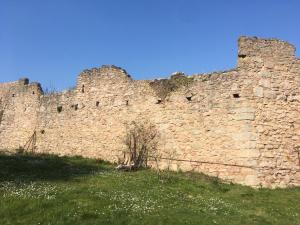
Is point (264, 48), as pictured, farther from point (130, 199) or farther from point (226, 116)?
point (130, 199)

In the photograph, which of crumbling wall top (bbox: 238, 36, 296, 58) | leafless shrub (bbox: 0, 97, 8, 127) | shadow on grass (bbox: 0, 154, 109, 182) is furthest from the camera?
leafless shrub (bbox: 0, 97, 8, 127)

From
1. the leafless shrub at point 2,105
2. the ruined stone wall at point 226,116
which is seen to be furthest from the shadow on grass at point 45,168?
the leafless shrub at point 2,105

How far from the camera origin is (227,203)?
12055 millimetres

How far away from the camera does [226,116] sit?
15688 millimetres

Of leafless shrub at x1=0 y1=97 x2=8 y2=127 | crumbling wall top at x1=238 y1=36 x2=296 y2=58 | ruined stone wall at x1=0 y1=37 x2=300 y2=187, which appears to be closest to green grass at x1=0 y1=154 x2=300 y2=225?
ruined stone wall at x1=0 y1=37 x2=300 y2=187

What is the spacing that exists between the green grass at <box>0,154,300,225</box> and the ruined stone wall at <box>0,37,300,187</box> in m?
0.89

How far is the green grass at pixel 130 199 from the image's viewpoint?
10.2 m

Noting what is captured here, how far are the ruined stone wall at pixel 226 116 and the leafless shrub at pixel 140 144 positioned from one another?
313mm

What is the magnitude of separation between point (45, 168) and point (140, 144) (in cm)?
415

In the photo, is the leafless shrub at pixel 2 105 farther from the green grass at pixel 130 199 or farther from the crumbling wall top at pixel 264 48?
the crumbling wall top at pixel 264 48

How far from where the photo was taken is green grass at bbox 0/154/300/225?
1017cm

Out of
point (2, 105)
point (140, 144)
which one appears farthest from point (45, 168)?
point (2, 105)

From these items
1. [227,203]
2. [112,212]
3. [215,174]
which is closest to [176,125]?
[215,174]

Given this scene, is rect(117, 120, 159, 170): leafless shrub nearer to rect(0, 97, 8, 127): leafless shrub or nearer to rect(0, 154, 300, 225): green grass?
rect(0, 154, 300, 225): green grass
